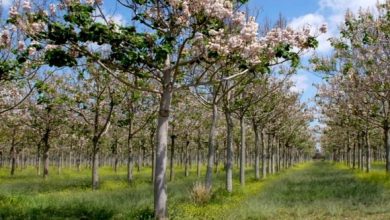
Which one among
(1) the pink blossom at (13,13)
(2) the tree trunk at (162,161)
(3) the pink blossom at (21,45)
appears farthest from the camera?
(2) the tree trunk at (162,161)

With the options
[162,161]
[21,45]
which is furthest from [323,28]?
[21,45]

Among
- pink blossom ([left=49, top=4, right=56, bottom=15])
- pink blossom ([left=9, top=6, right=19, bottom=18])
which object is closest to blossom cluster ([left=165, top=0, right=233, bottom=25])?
pink blossom ([left=49, top=4, right=56, bottom=15])

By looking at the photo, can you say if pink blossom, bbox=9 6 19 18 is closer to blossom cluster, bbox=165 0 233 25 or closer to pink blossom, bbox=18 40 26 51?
pink blossom, bbox=18 40 26 51

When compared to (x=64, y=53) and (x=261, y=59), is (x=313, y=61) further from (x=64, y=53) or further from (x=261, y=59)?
(x=64, y=53)

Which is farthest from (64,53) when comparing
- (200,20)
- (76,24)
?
(200,20)

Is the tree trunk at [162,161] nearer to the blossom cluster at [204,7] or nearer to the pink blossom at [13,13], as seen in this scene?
the blossom cluster at [204,7]

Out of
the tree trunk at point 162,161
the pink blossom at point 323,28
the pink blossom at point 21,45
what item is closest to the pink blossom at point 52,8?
the pink blossom at point 21,45

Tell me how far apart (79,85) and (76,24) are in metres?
19.3

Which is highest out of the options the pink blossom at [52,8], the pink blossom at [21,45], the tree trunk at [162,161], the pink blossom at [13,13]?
the pink blossom at [52,8]

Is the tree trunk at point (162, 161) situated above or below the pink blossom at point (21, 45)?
below

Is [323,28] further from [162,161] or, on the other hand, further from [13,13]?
[13,13]

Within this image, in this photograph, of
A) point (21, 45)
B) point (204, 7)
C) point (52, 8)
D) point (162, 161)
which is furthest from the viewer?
point (162, 161)

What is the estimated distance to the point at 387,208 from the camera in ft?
54.5

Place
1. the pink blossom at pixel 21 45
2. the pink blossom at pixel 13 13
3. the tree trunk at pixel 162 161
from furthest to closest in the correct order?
the tree trunk at pixel 162 161, the pink blossom at pixel 21 45, the pink blossom at pixel 13 13
